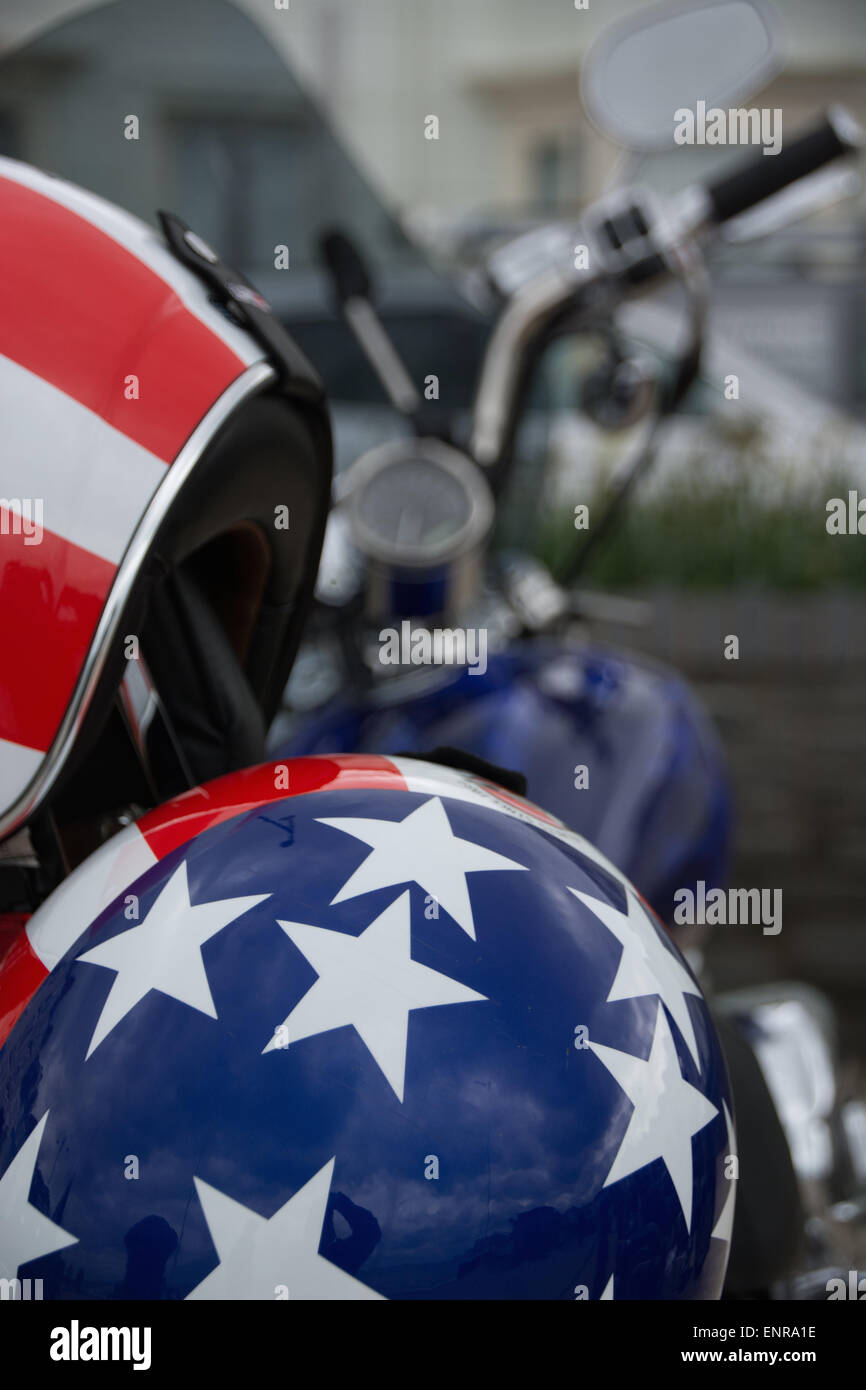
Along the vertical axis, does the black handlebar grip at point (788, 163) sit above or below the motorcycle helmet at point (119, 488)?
above

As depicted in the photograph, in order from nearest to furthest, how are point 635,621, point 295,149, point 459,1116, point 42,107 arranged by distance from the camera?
1. point 459,1116
2. point 635,621
3. point 42,107
4. point 295,149

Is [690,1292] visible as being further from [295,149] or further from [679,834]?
[295,149]

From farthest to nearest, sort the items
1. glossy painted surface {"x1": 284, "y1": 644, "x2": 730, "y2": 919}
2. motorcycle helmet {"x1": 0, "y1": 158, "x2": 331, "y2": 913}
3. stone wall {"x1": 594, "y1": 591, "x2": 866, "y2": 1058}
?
stone wall {"x1": 594, "y1": 591, "x2": 866, "y2": 1058}
glossy painted surface {"x1": 284, "y1": 644, "x2": 730, "y2": 919}
motorcycle helmet {"x1": 0, "y1": 158, "x2": 331, "y2": 913}

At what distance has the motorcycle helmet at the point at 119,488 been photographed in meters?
0.72

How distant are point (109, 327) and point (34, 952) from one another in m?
0.34

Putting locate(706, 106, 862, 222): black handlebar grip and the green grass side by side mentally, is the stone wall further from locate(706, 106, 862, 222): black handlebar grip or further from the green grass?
locate(706, 106, 862, 222): black handlebar grip

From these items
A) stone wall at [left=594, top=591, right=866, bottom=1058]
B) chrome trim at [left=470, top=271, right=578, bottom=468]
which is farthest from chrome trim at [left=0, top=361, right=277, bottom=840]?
stone wall at [left=594, top=591, right=866, bottom=1058]

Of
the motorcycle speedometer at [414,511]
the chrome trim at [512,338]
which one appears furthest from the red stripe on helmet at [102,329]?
the chrome trim at [512,338]

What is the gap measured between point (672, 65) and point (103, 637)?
46.5 inches

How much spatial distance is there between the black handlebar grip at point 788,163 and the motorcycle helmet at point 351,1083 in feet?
3.22

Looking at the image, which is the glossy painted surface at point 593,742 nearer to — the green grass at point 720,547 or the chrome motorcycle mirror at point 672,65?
the chrome motorcycle mirror at point 672,65

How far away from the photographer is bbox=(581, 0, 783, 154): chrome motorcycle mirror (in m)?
1.58
